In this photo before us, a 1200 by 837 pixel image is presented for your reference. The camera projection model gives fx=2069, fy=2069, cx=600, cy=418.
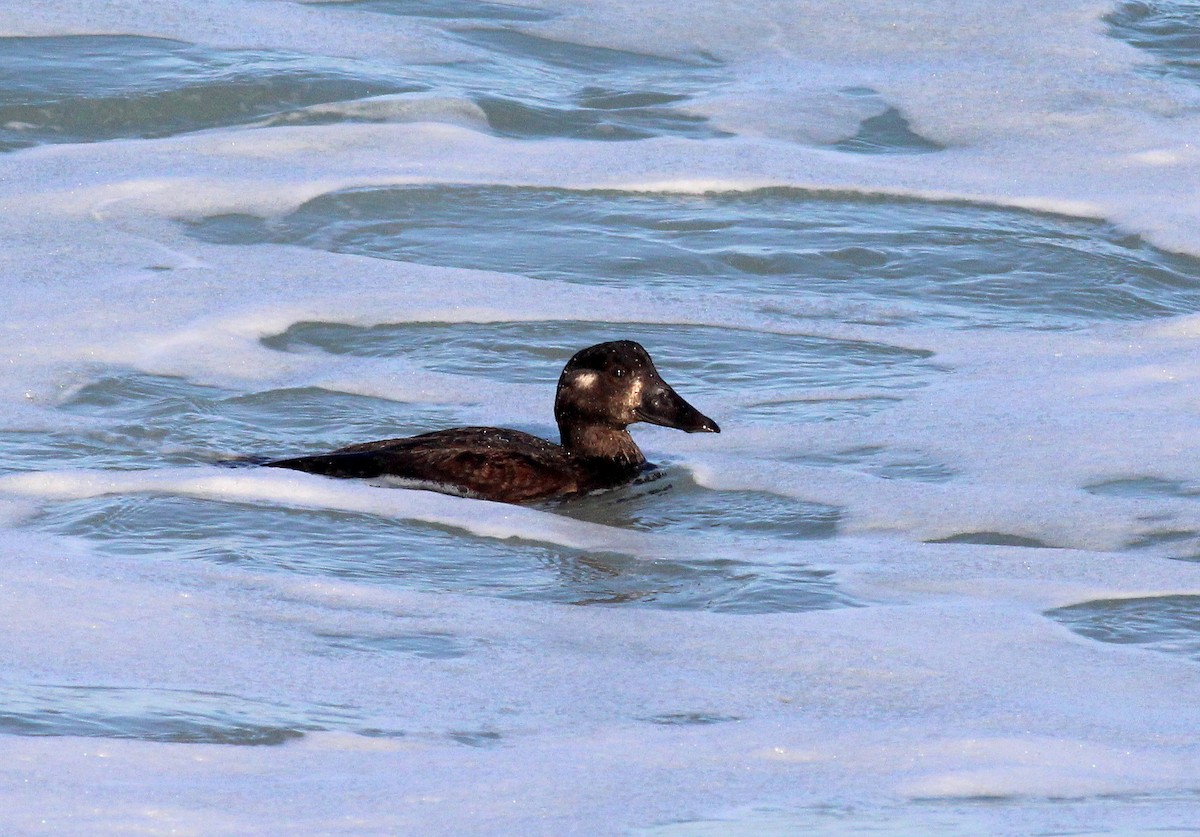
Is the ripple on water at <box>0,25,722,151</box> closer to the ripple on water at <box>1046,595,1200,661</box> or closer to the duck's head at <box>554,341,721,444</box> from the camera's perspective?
the duck's head at <box>554,341,721,444</box>

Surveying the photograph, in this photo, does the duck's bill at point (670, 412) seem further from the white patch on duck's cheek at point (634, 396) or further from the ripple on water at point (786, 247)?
the ripple on water at point (786, 247)

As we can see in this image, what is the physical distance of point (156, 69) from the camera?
12.2 m

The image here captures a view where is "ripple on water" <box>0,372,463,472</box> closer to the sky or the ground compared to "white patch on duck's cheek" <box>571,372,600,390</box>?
closer to the ground

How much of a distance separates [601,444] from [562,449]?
0.14 metres

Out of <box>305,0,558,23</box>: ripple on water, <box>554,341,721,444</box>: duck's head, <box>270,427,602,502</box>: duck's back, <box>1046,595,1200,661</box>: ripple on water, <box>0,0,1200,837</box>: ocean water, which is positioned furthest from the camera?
<box>305,0,558,23</box>: ripple on water

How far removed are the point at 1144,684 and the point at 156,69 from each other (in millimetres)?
8649

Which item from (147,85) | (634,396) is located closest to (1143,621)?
(634,396)

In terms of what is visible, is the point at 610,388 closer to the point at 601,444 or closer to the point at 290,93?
the point at 601,444

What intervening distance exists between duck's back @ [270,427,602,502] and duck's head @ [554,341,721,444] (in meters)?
0.23

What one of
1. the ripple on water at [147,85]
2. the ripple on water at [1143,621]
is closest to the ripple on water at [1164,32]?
the ripple on water at [147,85]

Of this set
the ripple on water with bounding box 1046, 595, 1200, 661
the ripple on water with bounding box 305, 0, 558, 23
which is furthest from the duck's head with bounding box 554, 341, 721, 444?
the ripple on water with bounding box 305, 0, 558, 23

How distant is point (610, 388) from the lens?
7379 mm

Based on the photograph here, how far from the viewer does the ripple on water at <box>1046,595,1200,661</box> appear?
527 cm

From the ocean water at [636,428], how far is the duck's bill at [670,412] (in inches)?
6.5
